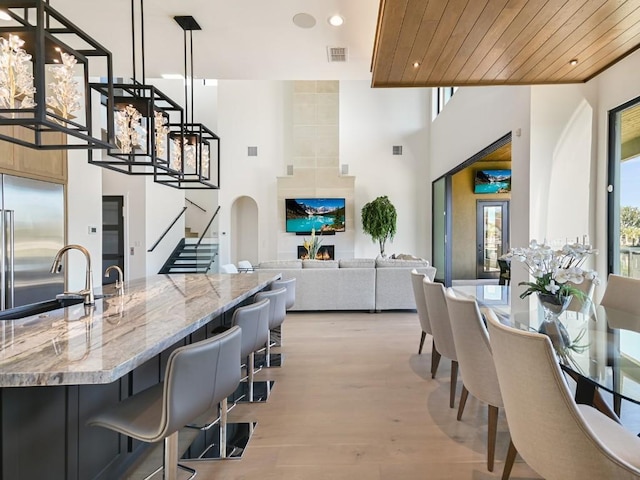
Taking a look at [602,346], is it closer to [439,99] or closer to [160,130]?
[160,130]

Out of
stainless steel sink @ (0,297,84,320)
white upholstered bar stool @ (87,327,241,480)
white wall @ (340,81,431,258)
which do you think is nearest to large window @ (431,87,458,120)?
white wall @ (340,81,431,258)

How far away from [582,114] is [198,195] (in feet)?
29.9

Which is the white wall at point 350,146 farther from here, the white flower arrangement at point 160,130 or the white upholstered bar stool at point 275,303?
the white upholstered bar stool at point 275,303

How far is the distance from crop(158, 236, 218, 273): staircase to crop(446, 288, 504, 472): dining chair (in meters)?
6.87

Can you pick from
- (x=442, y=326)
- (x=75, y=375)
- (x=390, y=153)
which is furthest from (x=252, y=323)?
(x=390, y=153)

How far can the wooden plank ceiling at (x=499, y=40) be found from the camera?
8.71 feet

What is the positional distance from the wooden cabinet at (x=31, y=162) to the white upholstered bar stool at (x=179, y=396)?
3346mm

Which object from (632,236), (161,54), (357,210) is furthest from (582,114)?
(357,210)

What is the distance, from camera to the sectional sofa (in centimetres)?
577

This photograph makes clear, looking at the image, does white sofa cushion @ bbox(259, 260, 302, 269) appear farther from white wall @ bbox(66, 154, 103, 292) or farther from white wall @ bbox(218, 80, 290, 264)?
white wall @ bbox(218, 80, 290, 264)

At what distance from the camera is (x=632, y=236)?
373cm

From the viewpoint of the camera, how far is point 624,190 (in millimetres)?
3820

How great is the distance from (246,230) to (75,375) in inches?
379

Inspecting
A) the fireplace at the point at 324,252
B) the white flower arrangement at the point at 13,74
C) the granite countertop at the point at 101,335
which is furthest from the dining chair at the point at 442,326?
the fireplace at the point at 324,252
